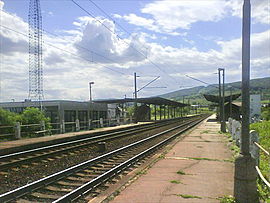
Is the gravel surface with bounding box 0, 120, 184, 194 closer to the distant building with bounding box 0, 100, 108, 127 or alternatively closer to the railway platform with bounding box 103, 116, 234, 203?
the railway platform with bounding box 103, 116, 234, 203

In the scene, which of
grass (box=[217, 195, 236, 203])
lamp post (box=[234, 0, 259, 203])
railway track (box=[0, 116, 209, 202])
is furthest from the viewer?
railway track (box=[0, 116, 209, 202])

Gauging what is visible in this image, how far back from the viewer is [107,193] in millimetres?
7086

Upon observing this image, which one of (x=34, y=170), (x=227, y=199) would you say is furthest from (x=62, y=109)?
(x=227, y=199)

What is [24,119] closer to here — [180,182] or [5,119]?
[5,119]

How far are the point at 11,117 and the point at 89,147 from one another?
1235cm

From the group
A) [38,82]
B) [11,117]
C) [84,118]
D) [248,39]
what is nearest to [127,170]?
[248,39]

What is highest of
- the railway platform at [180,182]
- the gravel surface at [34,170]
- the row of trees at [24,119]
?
the row of trees at [24,119]

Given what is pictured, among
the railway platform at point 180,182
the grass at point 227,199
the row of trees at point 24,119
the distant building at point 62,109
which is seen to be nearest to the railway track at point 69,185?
the railway platform at point 180,182

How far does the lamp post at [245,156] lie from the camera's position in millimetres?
6133

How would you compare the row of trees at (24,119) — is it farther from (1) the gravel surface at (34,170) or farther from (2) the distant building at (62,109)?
(1) the gravel surface at (34,170)

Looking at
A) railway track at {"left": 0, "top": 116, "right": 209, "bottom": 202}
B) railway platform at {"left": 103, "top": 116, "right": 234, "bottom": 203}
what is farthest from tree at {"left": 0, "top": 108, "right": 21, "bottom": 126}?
railway platform at {"left": 103, "top": 116, "right": 234, "bottom": 203}

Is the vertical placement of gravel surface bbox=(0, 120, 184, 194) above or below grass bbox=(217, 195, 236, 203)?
below

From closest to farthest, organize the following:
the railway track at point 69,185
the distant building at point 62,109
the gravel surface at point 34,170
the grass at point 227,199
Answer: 1. the grass at point 227,199
2. the railway track at point 69,185
3. the gravel surface at point 34,170
4. the distant building at point 62,109

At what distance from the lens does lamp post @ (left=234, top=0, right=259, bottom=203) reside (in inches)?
241
